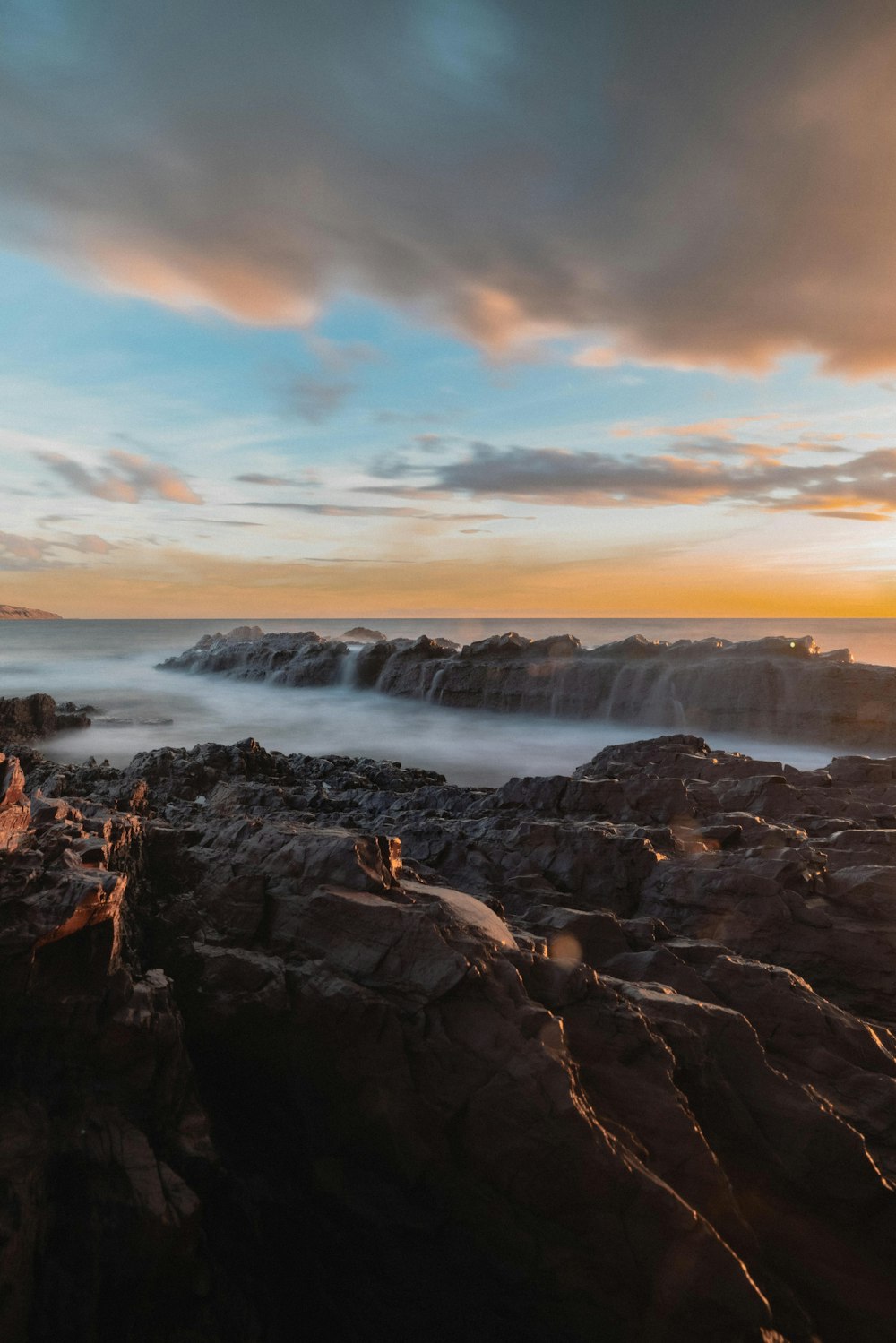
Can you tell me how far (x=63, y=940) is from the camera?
4.35 m

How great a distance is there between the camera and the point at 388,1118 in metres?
4.32

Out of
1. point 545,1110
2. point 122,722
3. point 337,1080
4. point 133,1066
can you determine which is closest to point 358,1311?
point 337,1080

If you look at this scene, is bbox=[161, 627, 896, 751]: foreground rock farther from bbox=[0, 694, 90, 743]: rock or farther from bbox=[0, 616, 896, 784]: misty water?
bbox=[0, 694, 90, 743]: rock

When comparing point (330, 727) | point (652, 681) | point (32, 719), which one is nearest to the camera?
point (32, 719)

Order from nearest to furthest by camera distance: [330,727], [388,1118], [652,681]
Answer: [388,1118] → [330,727] → [652,681]

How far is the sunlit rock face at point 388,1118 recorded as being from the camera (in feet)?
12.2

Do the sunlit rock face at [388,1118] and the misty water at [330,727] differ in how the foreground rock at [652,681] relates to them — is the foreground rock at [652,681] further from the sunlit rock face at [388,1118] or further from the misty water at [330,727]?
the sunlit rock face at [388,1118]

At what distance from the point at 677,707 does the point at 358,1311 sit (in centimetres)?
3119

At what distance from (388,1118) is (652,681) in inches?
1258

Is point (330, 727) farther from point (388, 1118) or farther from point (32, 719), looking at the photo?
point (388, 1118)

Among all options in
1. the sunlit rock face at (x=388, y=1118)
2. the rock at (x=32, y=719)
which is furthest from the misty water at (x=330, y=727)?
the sunlit rock face at (x=388, y=1118)

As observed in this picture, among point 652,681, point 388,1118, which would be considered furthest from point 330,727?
point 388,1118

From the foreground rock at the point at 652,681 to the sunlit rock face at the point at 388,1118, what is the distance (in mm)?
25989

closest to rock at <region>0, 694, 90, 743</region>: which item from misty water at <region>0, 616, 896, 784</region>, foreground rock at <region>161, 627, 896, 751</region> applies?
misty water at <region>0, 616, 896, 784</region>
